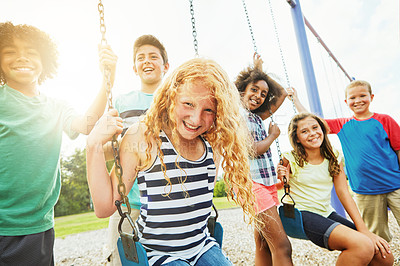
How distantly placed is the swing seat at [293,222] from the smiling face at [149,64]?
4.99ft

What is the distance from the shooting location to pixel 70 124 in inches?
65.7

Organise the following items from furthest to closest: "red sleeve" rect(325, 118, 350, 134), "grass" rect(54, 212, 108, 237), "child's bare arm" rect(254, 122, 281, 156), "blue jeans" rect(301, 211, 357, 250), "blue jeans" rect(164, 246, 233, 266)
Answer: "grass" rect(54, 212, 108, 237)
"red sleeve" rect(325, 118, 350, 134)
"child's bare arm" rect(254, 122, 281, 156)
"blue jeans" rect(301, 211, 357, 250)
"blue jeans" rect(164, 246, 233, 266)

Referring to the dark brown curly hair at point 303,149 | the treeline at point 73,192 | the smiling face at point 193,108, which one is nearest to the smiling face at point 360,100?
the dark brown curly hair at point 303,149

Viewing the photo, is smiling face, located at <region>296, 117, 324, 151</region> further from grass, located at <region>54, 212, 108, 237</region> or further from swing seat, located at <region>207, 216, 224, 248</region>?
grass, located at <region>54, 212, 108, 237</region>

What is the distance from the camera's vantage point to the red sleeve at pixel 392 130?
298cm

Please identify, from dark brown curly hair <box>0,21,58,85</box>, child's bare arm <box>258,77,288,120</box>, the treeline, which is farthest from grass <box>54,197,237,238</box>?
the treeline

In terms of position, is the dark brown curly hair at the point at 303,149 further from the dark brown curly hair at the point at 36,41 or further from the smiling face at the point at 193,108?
the dark brown curly hair at the point at 36,41

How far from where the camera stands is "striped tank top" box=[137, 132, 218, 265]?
1151 millimetres

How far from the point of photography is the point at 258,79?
253cm

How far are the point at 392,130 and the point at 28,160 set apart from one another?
3754 mm

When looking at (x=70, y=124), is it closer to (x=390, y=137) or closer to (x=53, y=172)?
(x=53, y=172)

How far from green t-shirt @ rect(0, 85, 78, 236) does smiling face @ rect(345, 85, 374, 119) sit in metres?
3.25

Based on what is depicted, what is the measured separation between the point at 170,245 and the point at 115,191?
36cm

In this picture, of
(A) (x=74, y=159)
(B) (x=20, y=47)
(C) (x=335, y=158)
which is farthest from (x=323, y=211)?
(A) (x=74, y=159)
